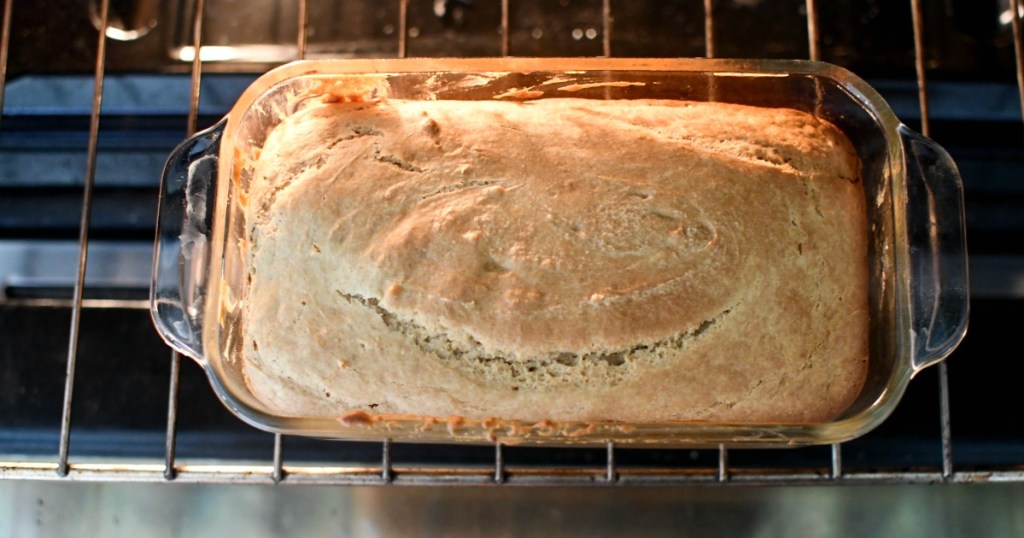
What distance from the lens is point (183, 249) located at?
1.05 metres

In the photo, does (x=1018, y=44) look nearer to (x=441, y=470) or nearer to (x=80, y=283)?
(x=441, y=470)

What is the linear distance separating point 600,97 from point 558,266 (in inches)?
11.6

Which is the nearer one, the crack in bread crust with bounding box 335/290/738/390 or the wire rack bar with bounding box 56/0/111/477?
the crack in bread crust with bounding box 335/290/738/390

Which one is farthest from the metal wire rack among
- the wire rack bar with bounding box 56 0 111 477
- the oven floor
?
the oven floor

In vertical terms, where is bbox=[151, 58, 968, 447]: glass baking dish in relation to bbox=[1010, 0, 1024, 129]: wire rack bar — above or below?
below

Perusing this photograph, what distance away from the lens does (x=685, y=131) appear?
102 cm

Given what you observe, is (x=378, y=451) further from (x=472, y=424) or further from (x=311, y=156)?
(x=311, y=156)

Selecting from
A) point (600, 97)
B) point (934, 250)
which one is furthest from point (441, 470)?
point (934, 250)

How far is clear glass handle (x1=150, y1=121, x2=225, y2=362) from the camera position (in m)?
1.05

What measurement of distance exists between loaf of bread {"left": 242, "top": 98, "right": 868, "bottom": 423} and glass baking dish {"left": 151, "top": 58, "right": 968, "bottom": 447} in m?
0.03

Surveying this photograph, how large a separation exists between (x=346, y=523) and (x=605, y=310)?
698 millimetres

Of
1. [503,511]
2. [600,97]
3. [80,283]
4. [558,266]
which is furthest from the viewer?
[503,511]

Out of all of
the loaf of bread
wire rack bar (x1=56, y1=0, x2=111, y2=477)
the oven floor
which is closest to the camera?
the loaf of bread

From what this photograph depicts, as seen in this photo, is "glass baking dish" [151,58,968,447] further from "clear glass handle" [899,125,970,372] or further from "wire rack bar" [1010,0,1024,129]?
"wire rack bar" [1010,0,1024,129]
